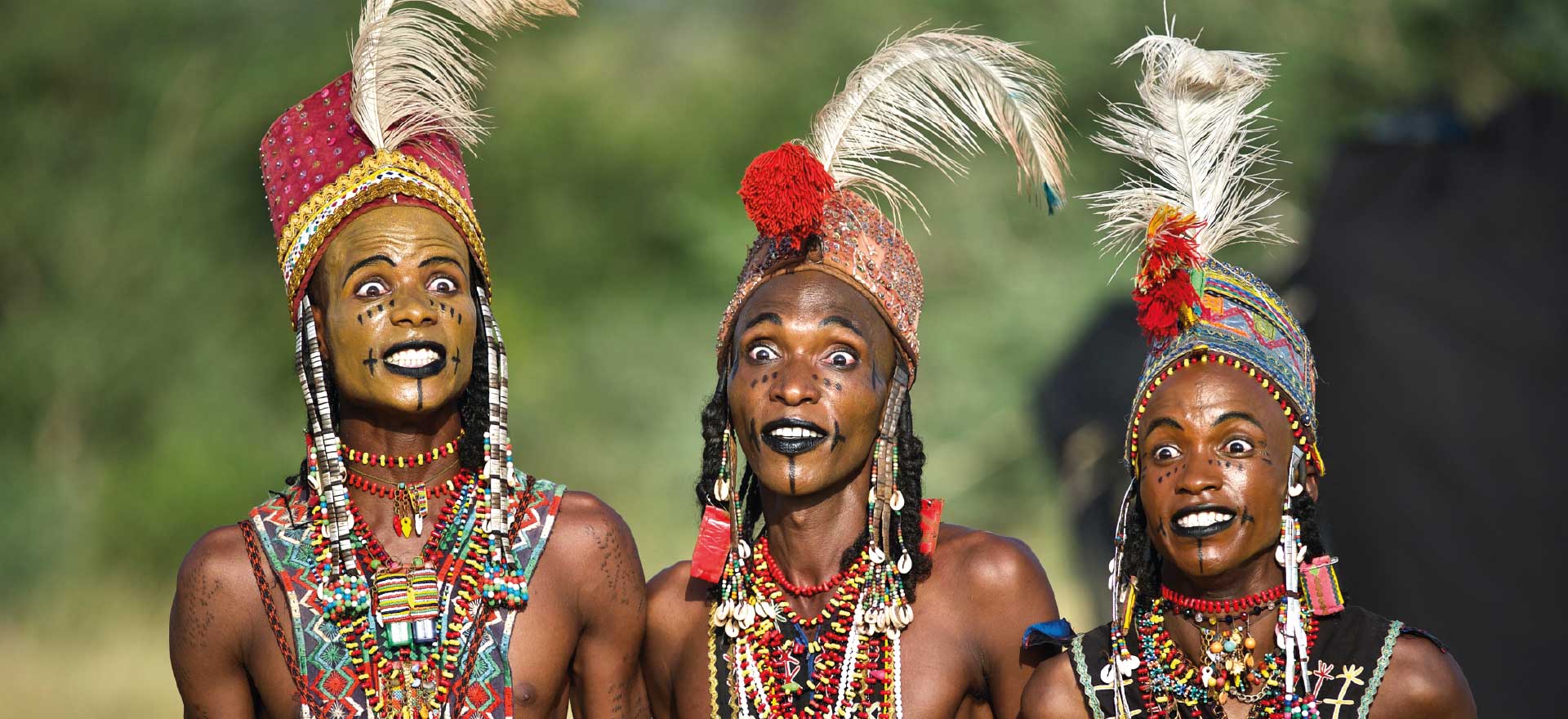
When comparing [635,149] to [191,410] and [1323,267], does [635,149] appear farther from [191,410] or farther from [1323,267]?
[1323,267]

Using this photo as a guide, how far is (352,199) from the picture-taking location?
4.66 m

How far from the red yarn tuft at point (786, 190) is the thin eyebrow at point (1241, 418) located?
131 cm

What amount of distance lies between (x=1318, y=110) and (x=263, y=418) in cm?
856

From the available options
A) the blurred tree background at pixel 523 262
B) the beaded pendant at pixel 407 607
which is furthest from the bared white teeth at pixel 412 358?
the blurred tree background at pixel 523 262

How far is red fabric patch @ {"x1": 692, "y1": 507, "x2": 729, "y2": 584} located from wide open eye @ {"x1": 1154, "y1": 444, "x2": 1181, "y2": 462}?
136cm

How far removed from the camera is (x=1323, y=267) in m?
8.20

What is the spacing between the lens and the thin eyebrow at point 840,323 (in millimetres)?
4770

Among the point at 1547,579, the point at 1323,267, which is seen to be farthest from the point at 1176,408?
the point at 1323,267

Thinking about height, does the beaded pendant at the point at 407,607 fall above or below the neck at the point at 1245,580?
above

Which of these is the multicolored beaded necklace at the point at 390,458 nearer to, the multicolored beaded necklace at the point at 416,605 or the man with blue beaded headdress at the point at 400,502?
the man with blue beaded headdress at the point at 400,502

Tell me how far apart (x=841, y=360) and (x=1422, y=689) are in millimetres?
1794

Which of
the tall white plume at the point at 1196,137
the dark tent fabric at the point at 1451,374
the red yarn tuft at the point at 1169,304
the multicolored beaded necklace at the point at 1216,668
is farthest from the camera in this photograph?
the dark tent fabric at the point at 1451,374

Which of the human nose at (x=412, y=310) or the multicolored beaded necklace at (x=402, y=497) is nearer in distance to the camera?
the human nose at (x=412, y=310)

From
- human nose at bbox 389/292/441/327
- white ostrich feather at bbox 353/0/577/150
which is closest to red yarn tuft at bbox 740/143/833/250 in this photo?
white ostrich feather at bbox 353/0/577/150
